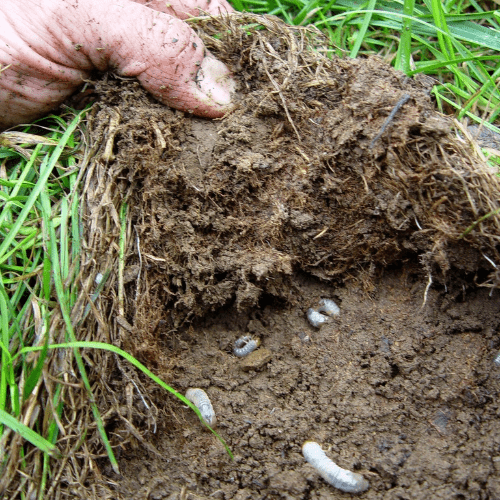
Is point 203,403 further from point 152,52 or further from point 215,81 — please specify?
point 152,52

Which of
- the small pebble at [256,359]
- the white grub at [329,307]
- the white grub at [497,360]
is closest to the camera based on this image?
the white grub at [497,360]

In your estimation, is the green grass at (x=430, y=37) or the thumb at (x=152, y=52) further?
the green grass at (x=430, y=37)

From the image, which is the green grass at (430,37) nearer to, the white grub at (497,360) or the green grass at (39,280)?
the white grub at (497,360)

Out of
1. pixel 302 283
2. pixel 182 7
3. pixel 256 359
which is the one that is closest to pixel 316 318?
pixel 302 283

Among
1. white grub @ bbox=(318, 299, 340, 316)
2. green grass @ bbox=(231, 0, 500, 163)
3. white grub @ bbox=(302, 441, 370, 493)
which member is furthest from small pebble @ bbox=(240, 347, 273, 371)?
green grass @ bbox=(231, 0, 500, 163)

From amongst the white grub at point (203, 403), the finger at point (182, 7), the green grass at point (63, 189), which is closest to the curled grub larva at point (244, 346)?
the white grub at point (203, 403)

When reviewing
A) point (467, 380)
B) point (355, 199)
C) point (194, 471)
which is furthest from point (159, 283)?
point (467, 380)

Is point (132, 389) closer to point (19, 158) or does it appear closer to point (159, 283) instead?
point (159, 283)
